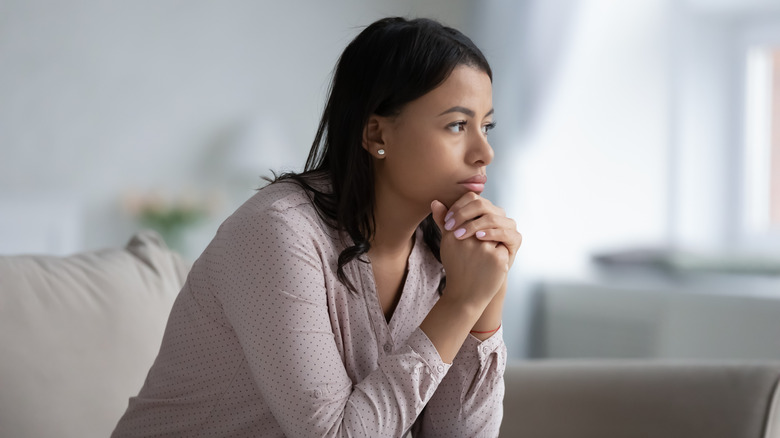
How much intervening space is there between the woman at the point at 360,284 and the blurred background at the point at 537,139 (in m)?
1.75

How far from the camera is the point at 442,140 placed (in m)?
1.21

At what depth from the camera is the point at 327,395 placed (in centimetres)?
109

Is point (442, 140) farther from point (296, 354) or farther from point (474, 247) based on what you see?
point (296, 354)

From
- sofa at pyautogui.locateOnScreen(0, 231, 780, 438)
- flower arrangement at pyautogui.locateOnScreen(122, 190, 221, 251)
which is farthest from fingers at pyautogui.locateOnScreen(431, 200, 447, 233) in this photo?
flower arrangement at pyautogui.locateOnScreen(122, 190, 221, 251)

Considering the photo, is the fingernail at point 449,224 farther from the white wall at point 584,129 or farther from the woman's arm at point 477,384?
the white wall at point 584,129

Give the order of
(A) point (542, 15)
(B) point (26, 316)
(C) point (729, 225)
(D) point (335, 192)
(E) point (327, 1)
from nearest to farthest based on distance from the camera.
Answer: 1. (D) point (335, 192)
2. (B) point (26, 316)
3. (C) point (729, 225)
4. (A) point (542, 15)
5. (E) point (327, 1)

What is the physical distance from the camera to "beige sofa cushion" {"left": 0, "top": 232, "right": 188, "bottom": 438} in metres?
1.37

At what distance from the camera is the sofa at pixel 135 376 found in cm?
139

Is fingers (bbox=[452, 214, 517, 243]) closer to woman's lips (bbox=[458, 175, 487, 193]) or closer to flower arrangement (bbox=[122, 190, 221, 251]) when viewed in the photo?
woman's lips (bbox=[458, 175, 487, 193])

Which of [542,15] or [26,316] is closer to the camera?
[26,316]

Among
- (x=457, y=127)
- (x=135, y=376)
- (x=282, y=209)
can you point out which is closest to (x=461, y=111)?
(x=457, y=127)

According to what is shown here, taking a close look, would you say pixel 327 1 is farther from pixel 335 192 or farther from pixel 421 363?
pixel 421 363

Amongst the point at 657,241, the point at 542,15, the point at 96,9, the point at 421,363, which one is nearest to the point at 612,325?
the point at 657,241

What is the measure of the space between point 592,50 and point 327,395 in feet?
8.72
